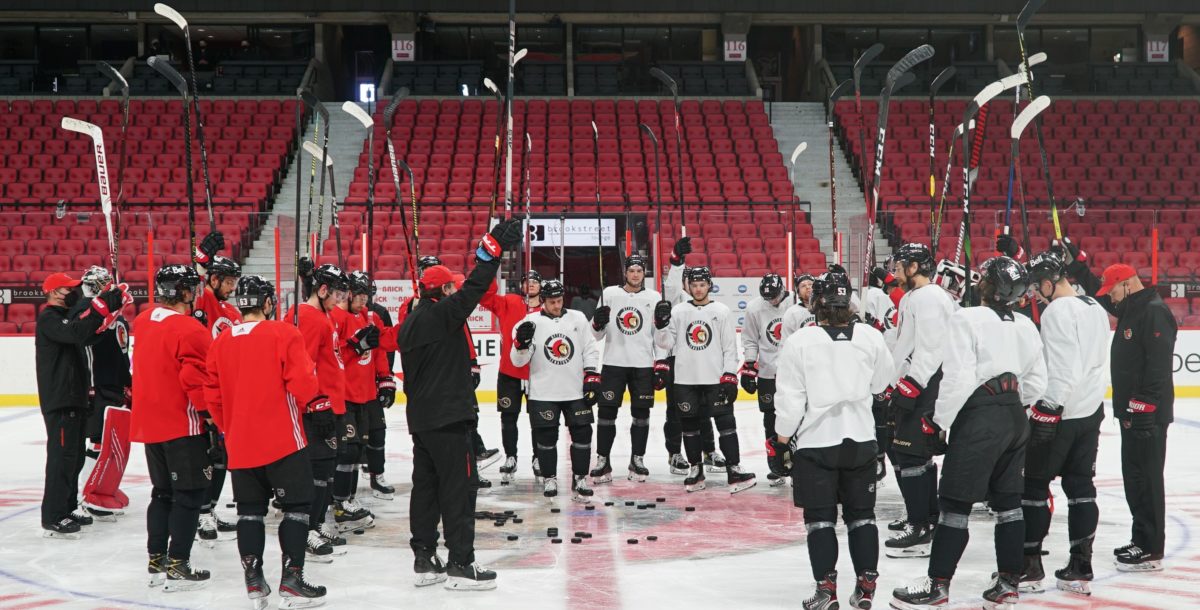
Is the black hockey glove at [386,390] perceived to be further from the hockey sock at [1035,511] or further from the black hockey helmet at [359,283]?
the hockey sock at [1035,511]

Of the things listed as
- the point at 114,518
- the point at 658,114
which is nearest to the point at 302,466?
the point at 114,518

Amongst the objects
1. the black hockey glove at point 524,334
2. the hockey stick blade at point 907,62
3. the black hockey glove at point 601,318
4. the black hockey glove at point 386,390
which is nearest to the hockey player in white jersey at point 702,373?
the black hockey glove at point 601,318

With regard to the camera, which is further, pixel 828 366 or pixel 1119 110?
A: pixel 1119 110

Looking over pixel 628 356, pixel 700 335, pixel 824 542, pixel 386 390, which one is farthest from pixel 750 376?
pixel 824 542

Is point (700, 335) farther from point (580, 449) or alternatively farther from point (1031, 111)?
point (1031, 111)

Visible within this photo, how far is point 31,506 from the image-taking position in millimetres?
6965

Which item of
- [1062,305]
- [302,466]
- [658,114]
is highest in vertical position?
[658,114]

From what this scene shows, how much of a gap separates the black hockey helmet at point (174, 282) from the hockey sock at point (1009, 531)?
140 inches

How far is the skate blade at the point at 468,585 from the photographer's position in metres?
4.85

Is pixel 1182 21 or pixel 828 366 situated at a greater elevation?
pixel 1182 21

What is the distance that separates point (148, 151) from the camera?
694 inches

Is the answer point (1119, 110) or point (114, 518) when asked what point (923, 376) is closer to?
point (114, 518)

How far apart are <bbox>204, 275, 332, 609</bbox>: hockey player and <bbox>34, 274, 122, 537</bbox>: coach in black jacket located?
184 centimetres

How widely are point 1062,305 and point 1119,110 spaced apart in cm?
1707
